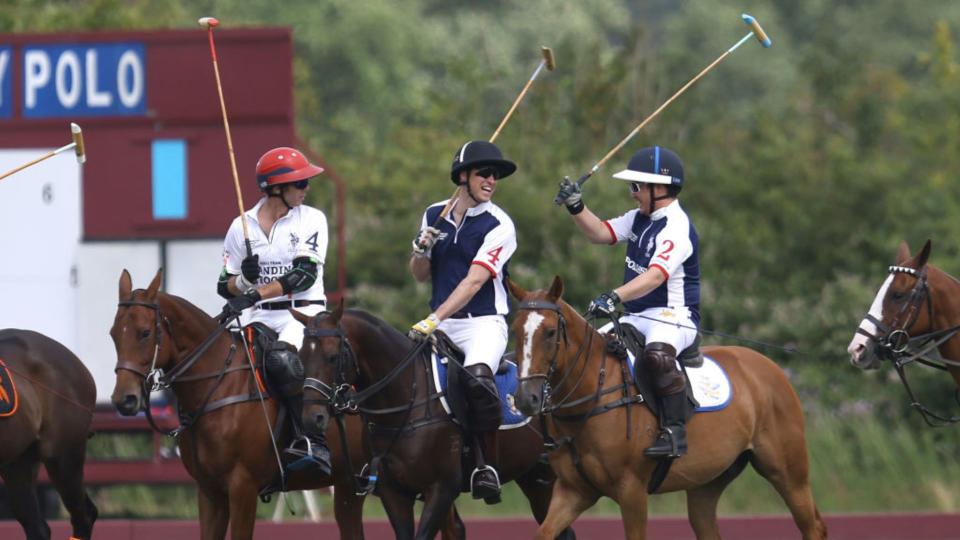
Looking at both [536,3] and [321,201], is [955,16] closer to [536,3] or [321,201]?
[536,3]

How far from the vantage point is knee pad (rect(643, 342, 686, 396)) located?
8664mm

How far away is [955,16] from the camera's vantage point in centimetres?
3753

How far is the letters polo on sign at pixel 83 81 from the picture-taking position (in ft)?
43.4

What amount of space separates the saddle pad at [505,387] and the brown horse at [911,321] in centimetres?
177

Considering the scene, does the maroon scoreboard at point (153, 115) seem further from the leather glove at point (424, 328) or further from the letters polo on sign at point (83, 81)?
the leather glove at point (424, 328)

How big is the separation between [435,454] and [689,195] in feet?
34.5

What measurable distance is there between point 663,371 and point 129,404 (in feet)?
8.48

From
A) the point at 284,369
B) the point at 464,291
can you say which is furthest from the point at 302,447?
the point at 464,291

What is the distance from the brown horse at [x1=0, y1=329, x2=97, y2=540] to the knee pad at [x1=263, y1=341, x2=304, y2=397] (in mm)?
1675

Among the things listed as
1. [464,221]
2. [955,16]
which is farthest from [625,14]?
[464,221]

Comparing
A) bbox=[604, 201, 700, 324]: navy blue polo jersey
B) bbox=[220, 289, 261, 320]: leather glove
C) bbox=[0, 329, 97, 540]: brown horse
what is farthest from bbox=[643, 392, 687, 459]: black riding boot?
bbox=[0, 329, 97, 540]: brown horse

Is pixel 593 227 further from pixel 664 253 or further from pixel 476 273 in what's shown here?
pixel 476 273

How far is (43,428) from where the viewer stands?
1002 centimetres

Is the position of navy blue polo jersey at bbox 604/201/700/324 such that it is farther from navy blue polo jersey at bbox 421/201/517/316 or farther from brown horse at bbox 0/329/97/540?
brown horse at bbox 0/329/97/540
